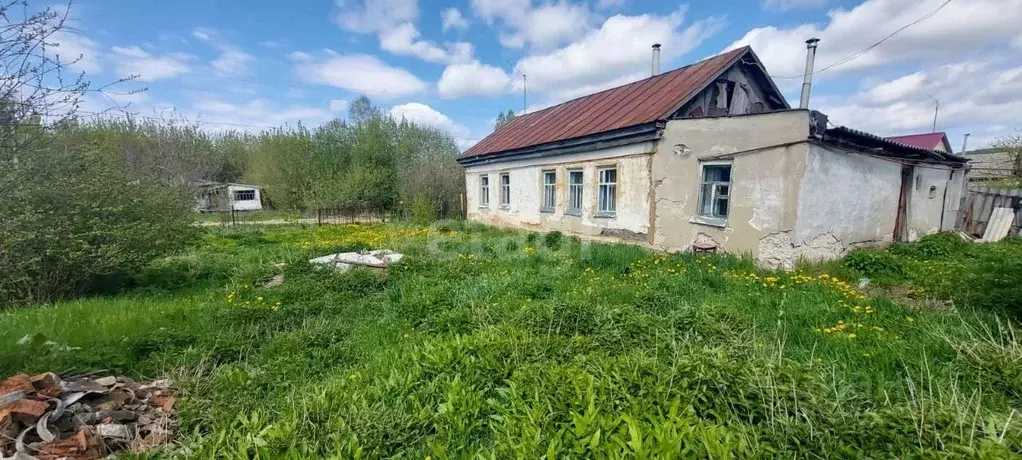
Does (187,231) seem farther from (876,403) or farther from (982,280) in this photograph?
(982,280)

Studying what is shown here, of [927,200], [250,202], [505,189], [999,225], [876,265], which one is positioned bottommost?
[876,265]

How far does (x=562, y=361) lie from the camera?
3.16 m

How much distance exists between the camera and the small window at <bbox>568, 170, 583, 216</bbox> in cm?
1172

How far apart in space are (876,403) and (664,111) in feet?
25.1

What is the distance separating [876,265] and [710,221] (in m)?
2.75

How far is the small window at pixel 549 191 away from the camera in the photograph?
498 inches

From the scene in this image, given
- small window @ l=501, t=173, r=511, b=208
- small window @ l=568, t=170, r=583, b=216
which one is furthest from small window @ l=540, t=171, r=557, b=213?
small window @ l=501, t=173, r=511, b=208

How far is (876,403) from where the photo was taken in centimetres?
255

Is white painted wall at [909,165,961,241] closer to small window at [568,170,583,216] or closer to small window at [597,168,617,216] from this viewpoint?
small window at [597,168,617,216]

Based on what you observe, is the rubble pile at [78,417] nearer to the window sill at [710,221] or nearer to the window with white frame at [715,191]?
the window sill at [710,221]

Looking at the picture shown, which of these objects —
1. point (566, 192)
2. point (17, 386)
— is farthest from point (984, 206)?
point (17, 386)

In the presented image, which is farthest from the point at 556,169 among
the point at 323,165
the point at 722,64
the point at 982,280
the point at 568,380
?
the point at 323,165

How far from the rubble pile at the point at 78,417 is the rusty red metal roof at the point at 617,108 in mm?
9184

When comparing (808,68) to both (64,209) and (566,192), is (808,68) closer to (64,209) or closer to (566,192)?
(566,192)
